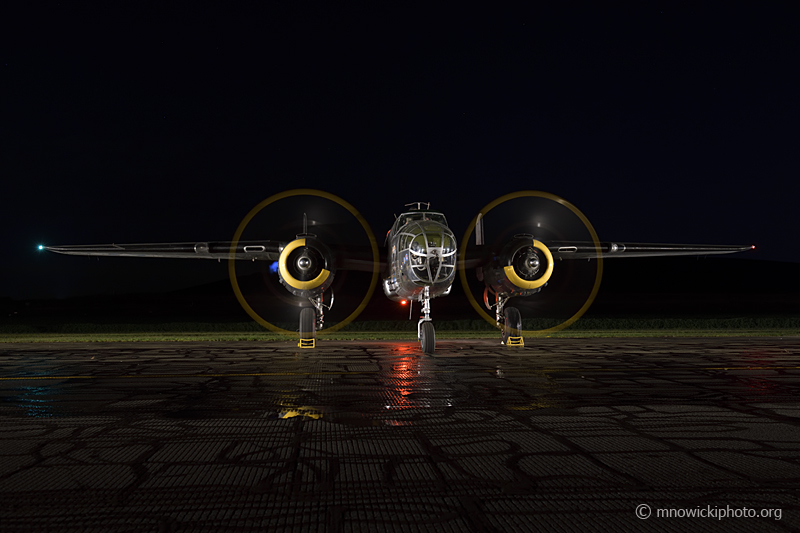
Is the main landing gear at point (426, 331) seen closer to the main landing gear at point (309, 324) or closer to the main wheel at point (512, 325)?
the main wheel at point (512, 325)

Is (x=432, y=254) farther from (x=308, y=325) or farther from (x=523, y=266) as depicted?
(x=308, y=325)

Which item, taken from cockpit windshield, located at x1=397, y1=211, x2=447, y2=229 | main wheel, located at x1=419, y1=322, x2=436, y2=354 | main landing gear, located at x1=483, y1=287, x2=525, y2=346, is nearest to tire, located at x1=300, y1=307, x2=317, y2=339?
main wheel, located at x1=419, y1=322, x2=436, y2=354

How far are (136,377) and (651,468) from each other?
1046 cm

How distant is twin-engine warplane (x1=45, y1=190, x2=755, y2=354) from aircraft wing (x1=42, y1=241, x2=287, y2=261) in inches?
1.4

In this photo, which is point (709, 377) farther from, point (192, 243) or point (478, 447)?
point (192, 243)

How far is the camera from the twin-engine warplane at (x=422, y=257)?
52.5 feet

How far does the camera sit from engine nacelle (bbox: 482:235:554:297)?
59.8 feet

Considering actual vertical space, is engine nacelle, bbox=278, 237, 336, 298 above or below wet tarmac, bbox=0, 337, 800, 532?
above

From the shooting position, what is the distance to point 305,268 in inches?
711

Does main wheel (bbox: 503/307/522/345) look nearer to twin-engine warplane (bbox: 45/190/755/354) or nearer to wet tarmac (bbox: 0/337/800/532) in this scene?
twin-engine warplane (bbox: 45/190/755/354)

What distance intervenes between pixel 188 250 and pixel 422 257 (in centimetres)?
1084

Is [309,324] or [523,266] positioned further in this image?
[309,324]

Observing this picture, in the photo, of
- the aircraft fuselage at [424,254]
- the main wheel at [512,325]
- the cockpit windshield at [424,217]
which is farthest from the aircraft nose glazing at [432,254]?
the main wheel at [512,325]

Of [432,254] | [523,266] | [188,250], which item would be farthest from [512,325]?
[188,250]
